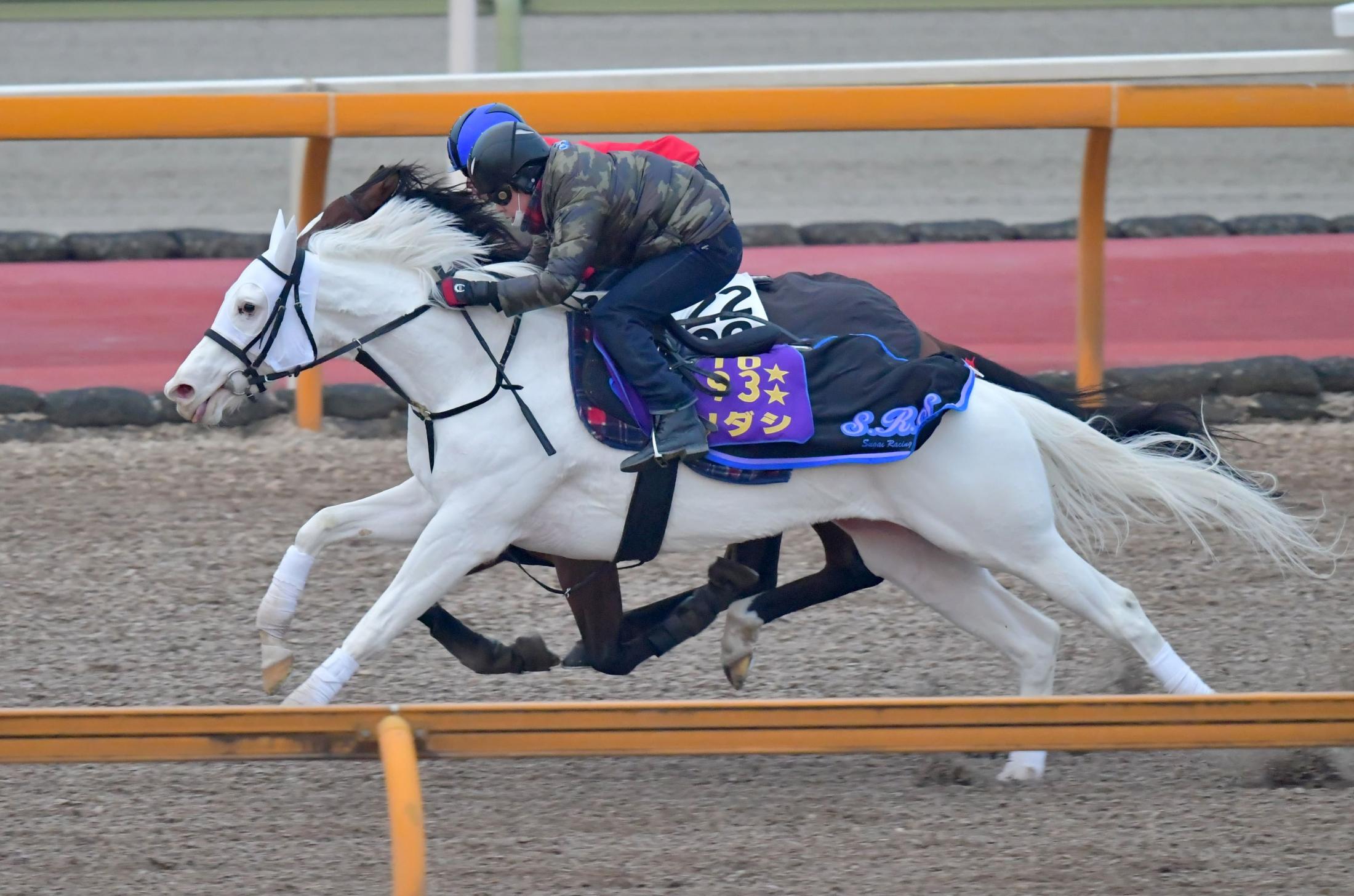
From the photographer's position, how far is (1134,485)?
457 centimetres

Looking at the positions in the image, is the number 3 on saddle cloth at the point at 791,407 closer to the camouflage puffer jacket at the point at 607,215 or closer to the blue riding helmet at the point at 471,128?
the camouflage puffer jacket at the point at 607,215

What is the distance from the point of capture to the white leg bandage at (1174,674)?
4203 mm

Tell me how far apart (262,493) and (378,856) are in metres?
3.33

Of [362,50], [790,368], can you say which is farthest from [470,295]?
[362,50]

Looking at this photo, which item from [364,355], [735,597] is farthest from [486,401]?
[735,597]

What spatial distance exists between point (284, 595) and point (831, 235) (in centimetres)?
623

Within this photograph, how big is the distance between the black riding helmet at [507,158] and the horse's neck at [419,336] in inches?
13.7

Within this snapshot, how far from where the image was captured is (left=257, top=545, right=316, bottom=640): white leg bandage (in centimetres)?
432

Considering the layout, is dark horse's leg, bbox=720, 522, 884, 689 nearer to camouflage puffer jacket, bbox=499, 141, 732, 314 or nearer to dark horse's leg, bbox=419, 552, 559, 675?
dark horse's leg, bbox=419, 552, 559, 675

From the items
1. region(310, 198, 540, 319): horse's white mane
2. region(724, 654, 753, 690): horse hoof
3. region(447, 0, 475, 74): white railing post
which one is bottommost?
region(724, 654, 753, 690): horse hoof

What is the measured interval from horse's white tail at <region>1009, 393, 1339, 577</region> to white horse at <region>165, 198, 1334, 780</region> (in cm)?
9

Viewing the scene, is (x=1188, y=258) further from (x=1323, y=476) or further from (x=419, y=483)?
(x=419, y=483)

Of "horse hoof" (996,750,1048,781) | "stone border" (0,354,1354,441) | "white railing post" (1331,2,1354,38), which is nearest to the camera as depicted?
"horse hoof" (996,750,1048,781)

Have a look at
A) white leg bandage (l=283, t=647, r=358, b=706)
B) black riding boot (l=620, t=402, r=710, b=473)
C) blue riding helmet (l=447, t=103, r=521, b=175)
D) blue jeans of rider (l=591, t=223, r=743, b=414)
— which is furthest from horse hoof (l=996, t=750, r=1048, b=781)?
blue riding helmet (l=447, t=103, r=521, b=175)
